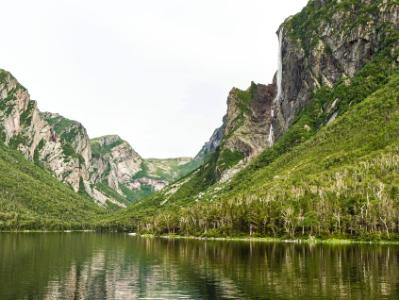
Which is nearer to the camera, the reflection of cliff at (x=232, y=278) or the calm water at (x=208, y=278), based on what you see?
the calm water at (x=208, y=278)

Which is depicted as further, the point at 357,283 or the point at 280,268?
the point at 280,268

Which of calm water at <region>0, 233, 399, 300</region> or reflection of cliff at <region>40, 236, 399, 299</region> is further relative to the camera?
reflection of cliff at <region>40, 236, 399, 299</region>

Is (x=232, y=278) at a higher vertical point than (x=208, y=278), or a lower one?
higher

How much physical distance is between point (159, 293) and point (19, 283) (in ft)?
79.0

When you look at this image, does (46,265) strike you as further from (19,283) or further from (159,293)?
(159,293)

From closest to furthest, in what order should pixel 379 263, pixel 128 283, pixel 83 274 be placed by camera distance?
pixel 128 283
pixel 83 274
pixel 379 263

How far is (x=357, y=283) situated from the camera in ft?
270

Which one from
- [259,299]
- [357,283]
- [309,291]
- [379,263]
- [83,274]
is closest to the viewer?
[259,299]

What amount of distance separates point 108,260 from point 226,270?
152 feet

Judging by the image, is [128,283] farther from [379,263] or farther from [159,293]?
[379,263]

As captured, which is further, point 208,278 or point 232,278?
point 208,278

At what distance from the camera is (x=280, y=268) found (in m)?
105

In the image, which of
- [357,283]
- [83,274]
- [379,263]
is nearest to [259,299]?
[357,283]

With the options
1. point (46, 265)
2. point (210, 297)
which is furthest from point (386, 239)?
point (210, 297)
